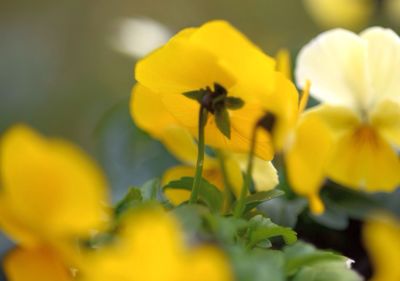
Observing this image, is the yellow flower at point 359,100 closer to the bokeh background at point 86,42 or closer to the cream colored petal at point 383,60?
the cream colored petal at point 383,60

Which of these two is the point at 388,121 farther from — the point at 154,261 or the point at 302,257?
the point at 154,261

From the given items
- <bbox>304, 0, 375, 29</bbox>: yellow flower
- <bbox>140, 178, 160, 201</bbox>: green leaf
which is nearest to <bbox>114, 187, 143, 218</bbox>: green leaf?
<bbox>140, 178, 160, 201</bbox>: green leaf

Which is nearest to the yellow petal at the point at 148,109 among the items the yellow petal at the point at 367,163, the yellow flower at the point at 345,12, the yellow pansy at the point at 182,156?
the yellow pansy at the point at 182,156

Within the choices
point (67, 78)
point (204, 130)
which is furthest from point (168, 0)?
point (204, 130)

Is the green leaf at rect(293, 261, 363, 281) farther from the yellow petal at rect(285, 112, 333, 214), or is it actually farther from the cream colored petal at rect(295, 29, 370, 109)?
the cream colored petal at rect(295, 29, 370, 109)

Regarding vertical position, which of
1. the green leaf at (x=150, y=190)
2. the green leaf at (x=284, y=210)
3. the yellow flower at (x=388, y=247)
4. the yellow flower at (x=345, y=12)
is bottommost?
the yellow flower at (x=345, y=12)

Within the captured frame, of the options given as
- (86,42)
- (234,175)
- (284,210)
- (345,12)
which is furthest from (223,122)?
(86,42)
